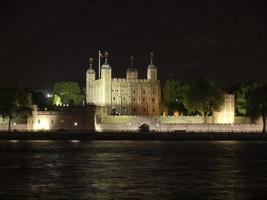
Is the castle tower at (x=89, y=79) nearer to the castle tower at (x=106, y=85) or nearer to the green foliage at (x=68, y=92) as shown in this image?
the green foliage at (x=68, y=92)

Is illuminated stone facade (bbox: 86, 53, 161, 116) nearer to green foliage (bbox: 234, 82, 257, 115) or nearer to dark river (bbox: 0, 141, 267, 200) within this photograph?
green foliage (bbox: 234, 82, 257, 115)

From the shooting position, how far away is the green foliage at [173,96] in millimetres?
105312

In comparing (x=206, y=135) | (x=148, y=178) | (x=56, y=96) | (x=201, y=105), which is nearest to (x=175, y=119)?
(x=201, y=105)

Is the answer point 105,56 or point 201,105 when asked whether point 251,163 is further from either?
point 105,56

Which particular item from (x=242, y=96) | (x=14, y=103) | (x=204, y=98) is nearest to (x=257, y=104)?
(x=204, y=98)

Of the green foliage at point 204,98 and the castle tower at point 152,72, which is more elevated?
the castle tower at point 152,72

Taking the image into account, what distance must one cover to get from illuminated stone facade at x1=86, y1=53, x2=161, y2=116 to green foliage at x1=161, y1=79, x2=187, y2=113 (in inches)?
155

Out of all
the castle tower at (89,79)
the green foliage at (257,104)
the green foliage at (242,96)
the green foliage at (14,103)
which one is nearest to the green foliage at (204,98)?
the green foliage at (242,96)

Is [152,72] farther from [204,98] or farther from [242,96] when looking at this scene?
[204,98]

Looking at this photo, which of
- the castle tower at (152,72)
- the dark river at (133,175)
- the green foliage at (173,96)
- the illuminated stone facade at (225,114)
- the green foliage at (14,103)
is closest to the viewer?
the dark river at (133,175)

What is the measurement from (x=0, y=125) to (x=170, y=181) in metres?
59.9

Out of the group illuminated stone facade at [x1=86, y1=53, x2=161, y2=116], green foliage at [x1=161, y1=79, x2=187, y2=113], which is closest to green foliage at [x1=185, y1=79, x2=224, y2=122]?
green foliage at [x1=161, y1=79, x2=187, y2=113]

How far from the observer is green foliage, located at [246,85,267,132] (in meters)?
84.6

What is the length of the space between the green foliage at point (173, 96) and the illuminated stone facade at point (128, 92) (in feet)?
13.0
